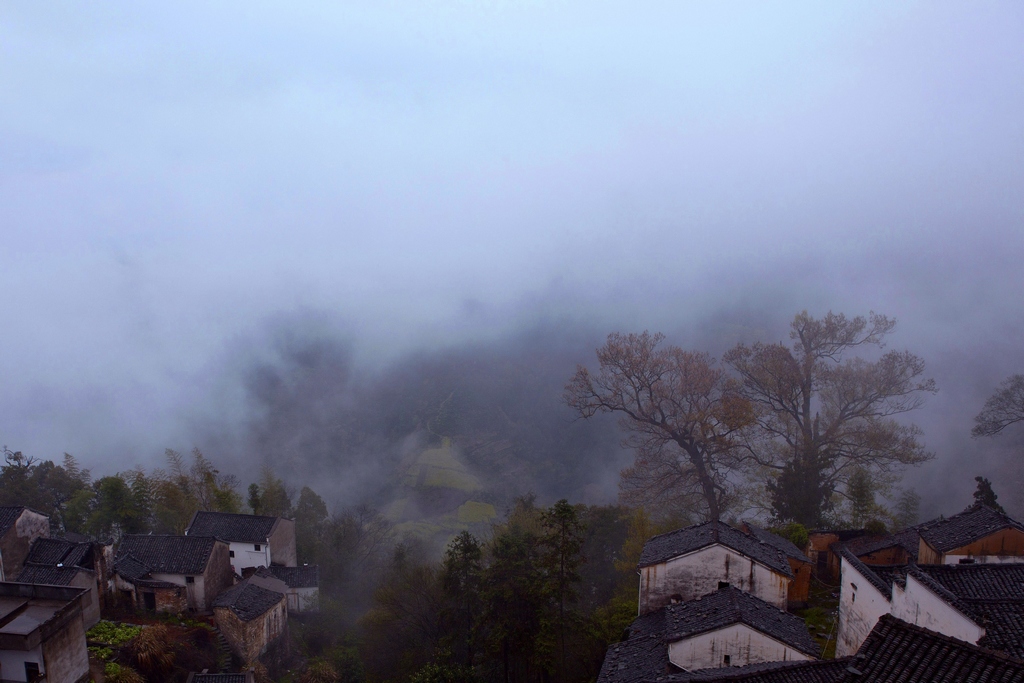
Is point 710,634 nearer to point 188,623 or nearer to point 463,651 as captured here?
point 463,651

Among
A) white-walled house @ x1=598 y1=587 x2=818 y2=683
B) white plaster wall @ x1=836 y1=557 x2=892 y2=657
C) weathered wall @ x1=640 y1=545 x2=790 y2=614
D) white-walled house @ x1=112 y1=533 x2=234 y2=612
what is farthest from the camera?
white-walled house @ x1=112 y1=533 x2=234 y2=612

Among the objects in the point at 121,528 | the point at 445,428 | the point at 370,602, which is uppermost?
the point at 445,428

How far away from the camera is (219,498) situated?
36719 millimetres

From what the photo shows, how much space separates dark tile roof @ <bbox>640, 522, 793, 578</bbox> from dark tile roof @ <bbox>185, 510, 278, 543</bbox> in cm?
2064

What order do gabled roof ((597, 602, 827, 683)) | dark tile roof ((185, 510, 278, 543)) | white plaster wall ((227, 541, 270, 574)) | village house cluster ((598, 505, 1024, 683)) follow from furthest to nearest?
dark tile roof ((185, 510, 278, 543)) < white plaster wall ((227, 541, 270, 574)) < gabled roof ((597, 602, 827, 683)) < village house cluster ((598, 505, 1024, 683))

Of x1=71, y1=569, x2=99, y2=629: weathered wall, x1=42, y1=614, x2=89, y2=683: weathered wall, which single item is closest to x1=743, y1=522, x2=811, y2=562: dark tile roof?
x1=42, y1=614, x2=89, y2=683: weathered wall

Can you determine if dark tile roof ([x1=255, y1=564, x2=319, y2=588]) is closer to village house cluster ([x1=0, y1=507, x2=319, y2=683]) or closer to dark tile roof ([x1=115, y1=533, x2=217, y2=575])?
village house cluster ([x1=0, y1=507, x2=319, y2=683])

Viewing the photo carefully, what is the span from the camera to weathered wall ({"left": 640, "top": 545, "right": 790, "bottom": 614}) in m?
17.6

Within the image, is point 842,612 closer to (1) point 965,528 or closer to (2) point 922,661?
(1) point 965,528

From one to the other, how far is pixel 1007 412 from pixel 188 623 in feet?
119

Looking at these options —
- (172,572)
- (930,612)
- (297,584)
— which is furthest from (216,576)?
(930,612)

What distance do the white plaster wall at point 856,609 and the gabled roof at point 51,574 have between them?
970 inches

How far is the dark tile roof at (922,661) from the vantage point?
327 inches

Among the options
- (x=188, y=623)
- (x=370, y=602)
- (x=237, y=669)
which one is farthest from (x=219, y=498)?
(x=237, y=669)
